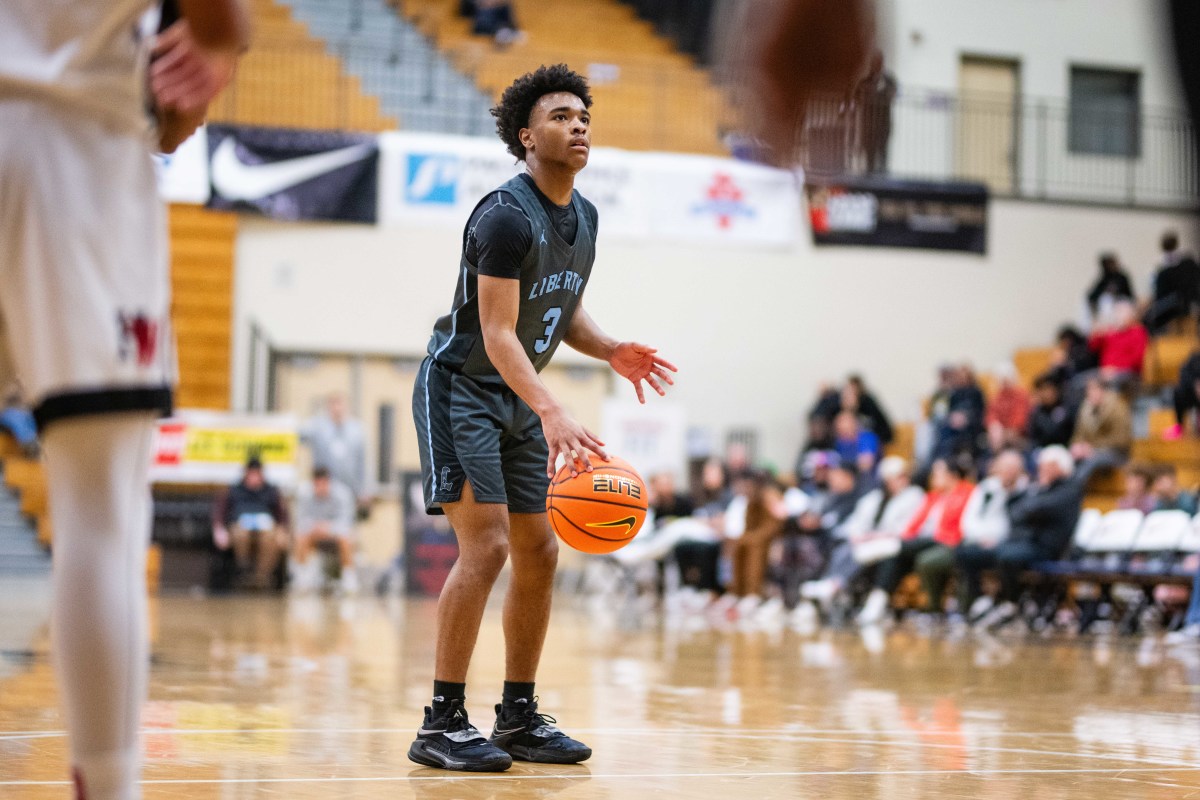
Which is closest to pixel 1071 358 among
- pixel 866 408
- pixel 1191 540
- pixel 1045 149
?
pixel 866 408

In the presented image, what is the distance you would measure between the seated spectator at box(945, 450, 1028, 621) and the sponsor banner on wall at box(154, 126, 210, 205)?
9.18m

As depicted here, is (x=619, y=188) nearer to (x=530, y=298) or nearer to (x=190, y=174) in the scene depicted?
(x=190, y=174)

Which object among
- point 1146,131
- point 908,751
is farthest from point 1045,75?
point 908,751

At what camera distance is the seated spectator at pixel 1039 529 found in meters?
12.8

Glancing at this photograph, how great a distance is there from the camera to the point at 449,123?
20594 mm

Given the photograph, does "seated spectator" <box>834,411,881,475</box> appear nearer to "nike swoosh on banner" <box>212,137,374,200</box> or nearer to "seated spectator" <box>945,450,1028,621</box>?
"seated spectator" <box>945,450,1028,621</box>

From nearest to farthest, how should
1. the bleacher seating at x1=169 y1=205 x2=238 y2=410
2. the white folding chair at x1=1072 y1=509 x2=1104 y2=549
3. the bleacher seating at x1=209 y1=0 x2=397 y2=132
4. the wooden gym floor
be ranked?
1. the wooden gym floor
2. the white folding chair at x1=1072 y1=509 x2=1104 y2=549
3. the bleacher seating at x1=169 y1=205 x2=238 y2=410
4. the bleacher seating at x1=209 y1=0 x2=397 y2=132

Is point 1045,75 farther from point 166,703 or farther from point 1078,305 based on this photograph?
point 166,703

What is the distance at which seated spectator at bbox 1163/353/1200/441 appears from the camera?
47.7 feet

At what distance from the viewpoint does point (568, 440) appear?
411 cm

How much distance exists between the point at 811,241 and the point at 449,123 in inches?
202

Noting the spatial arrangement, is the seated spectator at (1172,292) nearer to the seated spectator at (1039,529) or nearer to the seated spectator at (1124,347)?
the seated spectator at (1124,347)

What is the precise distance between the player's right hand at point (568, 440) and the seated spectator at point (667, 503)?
12972mm

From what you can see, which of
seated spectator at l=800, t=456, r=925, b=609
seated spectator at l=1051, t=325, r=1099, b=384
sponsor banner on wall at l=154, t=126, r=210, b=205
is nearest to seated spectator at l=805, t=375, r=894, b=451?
seated spectator at l=1051, t=325, r=1099, b=384
